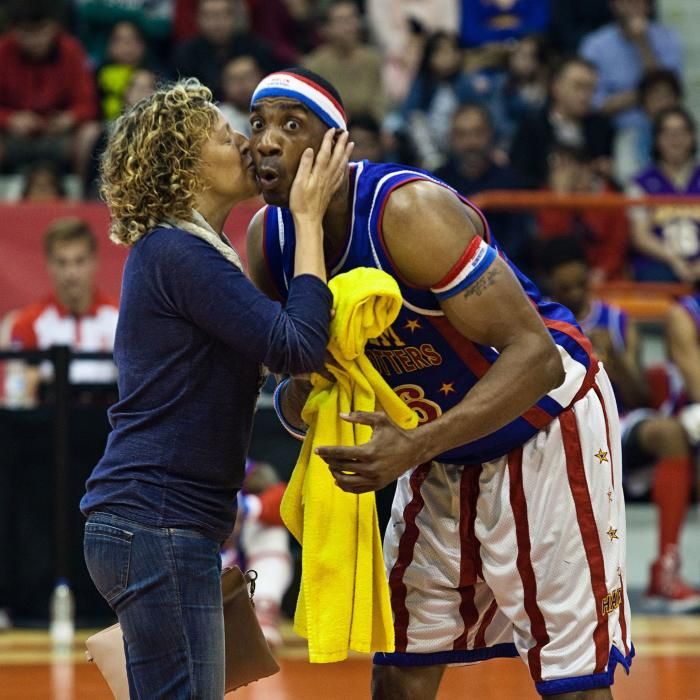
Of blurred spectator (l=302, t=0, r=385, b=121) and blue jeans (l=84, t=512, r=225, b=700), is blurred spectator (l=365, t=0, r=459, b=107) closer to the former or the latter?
blurred spectator (l=302, t=0, r=385, b=121)

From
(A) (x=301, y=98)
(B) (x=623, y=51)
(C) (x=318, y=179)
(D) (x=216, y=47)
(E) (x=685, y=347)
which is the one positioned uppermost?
(B) (x=623, y=51)

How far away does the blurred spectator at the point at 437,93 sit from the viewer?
1034 centimetres

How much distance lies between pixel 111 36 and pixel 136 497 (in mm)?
7919

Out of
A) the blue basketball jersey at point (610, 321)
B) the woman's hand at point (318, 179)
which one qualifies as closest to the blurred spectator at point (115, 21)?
the blue basketball jersey at point (610, 321)

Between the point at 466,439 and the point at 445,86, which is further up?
the point at 445,86

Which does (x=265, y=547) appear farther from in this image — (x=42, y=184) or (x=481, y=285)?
(x=481, y=285)

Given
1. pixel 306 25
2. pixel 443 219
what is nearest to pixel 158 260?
pixel 443 219

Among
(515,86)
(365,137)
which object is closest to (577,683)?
(365,137)

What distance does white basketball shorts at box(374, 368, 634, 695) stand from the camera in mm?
3637

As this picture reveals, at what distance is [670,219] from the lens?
9.27 metres

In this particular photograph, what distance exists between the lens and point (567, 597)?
3.64m

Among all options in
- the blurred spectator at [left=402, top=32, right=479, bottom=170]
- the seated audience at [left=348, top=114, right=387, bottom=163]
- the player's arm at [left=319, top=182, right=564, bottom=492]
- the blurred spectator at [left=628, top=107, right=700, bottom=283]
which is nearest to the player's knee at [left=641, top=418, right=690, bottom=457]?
the blurred spectator at [left=628, top=107, right=700, bottom=283]

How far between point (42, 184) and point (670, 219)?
12.5ft

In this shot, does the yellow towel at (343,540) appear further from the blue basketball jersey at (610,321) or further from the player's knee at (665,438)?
the blue basketball jersey at (610,321)
